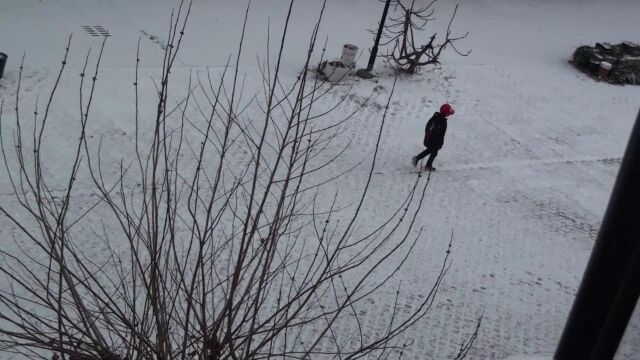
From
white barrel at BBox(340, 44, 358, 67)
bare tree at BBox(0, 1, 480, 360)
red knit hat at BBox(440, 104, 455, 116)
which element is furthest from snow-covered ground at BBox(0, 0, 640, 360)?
red knit hat at BBox(440, 104, 455, 116)

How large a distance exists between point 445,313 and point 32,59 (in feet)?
29.0

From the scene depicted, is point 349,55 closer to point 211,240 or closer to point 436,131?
point 436,131

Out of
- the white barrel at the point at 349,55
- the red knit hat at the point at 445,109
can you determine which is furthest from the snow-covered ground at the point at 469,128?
the red knit hat at the point at 445,109

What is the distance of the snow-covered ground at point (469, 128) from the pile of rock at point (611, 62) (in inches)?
15.8

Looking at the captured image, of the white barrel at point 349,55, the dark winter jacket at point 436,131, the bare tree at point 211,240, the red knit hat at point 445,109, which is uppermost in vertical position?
the white barrel at point 349,55

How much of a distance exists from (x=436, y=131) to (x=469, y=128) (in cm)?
247

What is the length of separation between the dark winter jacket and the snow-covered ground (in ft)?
2.22

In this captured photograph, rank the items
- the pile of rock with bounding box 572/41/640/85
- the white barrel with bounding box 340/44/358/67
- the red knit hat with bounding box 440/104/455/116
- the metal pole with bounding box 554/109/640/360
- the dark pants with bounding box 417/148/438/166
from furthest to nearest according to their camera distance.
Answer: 1. the pile of rock with bounding box 572/41/640/85
2. the white barrel with bounding box 340/44/358/67
3. the dark pants with bounding box 417/148/438/166
4. the red knit hat with bounding box 440/104/455/116
5. the metal pole with bounding box 554/109/640/360

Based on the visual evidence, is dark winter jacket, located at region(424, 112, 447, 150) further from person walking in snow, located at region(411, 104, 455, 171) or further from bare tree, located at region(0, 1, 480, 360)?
bare tree, located at region(0, 1, 480, 360)

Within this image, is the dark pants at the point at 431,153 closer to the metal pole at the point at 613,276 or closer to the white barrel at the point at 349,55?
the white barrel at the point at 349,55

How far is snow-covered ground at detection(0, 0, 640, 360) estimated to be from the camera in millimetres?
7820

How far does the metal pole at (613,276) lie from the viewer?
346 centimetres

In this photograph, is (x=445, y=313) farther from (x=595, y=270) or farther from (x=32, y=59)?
(x=32, y=59)

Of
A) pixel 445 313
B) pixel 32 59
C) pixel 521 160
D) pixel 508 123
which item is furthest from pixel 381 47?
pixel 445 313
